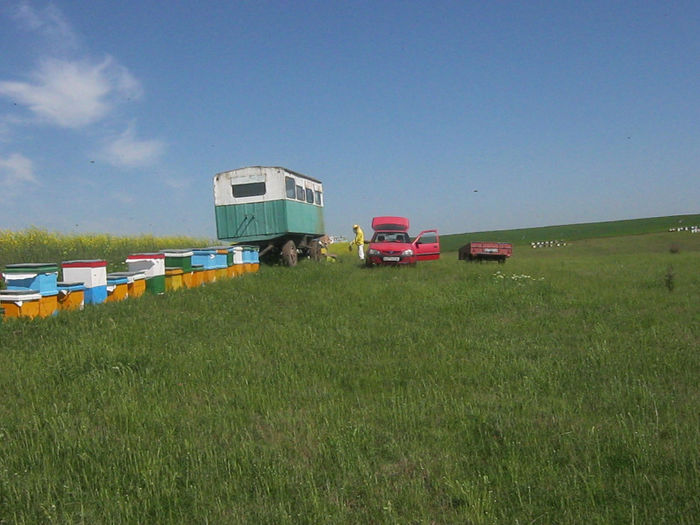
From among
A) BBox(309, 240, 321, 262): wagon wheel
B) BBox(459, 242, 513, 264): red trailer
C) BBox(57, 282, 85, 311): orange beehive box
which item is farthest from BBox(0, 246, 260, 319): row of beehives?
BBox(459, 242, 513, 264): red trailer

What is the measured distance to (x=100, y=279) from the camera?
386 inches

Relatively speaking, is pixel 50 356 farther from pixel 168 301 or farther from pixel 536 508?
pixel 536 508

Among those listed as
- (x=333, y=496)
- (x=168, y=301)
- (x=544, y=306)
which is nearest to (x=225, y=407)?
(x=333, y=496)

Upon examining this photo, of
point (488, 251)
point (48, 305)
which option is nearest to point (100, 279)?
point (48, 305)

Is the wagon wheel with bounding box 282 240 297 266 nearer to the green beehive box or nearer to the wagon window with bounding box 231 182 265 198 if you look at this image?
the wagon window with bounding box 231 182 265 198

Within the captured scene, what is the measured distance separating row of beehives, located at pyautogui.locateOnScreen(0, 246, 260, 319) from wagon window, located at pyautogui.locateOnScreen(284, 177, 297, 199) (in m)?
3.82

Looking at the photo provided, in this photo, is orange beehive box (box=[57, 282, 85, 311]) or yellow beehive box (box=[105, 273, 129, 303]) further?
yellow beehive box (box=[105, 273, 129, 303])

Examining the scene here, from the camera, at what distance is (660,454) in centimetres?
374

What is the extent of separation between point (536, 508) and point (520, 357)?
364 centimetres

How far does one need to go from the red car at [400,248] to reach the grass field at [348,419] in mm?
11297

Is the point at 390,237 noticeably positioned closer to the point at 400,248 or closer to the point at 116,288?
the point at 400,248

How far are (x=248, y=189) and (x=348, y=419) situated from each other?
15.1 m

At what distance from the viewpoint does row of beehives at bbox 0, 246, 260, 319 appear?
8.10m

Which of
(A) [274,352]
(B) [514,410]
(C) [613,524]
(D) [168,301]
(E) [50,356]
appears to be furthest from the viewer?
(D) [168,301]
